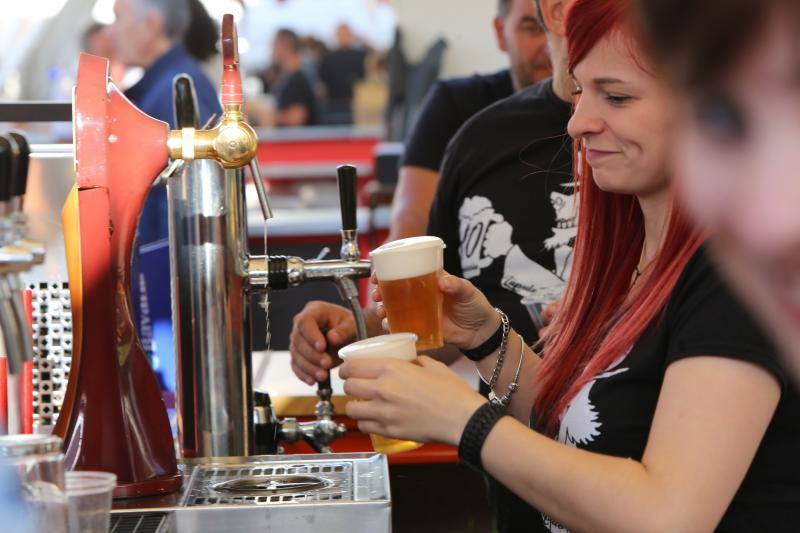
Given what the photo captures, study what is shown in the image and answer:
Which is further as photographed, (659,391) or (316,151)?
(316,151)

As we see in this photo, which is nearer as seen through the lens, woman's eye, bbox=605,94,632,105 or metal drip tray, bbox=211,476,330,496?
metal drip tray, bbox=211,476,330,496

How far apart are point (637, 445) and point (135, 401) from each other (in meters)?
0.62

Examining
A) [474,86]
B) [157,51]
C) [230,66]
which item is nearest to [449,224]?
[474,86]

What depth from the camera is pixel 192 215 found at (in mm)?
1483

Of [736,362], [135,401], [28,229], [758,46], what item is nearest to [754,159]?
[758,46]

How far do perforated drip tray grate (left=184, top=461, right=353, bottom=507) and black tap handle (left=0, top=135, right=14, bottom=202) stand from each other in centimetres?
41

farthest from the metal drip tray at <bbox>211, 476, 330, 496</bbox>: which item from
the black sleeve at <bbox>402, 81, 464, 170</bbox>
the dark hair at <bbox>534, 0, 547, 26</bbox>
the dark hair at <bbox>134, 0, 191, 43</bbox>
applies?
the dark hair at <bbox>134, 0, 191, 43</bbox>

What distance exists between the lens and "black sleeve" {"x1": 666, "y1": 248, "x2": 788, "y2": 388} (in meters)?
1.14

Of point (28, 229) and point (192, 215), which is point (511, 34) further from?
point (28, 229)

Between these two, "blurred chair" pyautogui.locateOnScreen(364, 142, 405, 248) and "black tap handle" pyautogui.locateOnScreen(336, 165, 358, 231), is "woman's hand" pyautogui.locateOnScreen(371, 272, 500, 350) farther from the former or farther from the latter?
"blurred chair" pyautogui.locateOnScreen(364, 142, 405, 248)

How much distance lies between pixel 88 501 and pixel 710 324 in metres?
0.68

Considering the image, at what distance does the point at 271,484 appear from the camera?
50.8 inches

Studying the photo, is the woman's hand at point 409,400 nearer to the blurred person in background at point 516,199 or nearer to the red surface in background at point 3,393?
the red surface in background at point 3,393

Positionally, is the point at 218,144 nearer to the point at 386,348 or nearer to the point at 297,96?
the point at 386,348
